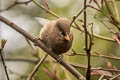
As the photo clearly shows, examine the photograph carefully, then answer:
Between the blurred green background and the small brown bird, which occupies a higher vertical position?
the small brown bird

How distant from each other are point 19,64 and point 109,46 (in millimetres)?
1412

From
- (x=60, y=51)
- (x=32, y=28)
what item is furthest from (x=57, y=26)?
(x=32, y=28)

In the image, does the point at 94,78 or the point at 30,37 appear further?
the point at 94,78

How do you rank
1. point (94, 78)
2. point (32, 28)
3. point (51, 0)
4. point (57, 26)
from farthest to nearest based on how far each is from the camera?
point (51, 0) → point (32, 28) → point (94, 78) → point (57, 26)

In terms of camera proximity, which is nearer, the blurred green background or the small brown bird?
the small brown bird

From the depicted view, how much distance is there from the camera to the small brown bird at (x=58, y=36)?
211cm

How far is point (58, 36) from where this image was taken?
219 cm

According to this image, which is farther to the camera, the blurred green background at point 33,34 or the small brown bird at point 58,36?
the blurred green background at point 33,34

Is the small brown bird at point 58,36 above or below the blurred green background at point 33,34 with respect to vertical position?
above

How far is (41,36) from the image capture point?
7.57 feet

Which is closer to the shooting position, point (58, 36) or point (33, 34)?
point (58, 36)

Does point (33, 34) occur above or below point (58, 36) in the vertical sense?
below

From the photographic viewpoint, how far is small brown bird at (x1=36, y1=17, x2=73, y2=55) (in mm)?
2105

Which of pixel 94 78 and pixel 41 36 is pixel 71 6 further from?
pixel 41 36
